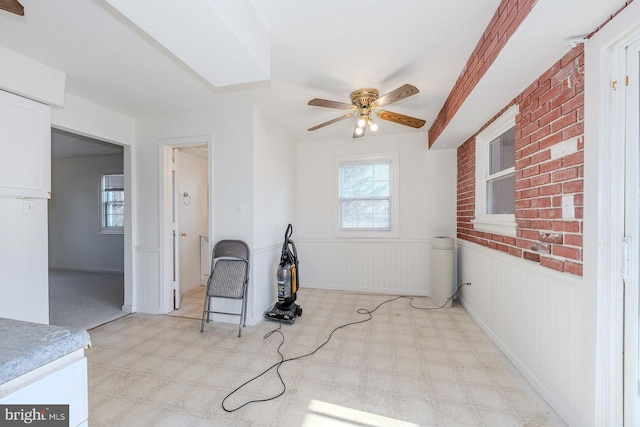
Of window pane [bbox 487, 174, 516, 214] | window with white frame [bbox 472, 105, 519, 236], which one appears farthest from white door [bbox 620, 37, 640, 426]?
window pane [bbox 487, 174, 516, 214]

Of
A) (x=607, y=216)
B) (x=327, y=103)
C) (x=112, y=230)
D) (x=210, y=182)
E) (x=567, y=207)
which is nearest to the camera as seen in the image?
(x=607, y=216)

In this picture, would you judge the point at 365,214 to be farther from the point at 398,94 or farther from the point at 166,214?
the point at 166,214

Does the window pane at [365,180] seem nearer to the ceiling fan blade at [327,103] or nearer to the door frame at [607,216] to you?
the ceiling fan blade at [327,103]

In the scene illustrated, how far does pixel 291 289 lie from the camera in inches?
127

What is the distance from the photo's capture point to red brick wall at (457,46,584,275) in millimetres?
1558

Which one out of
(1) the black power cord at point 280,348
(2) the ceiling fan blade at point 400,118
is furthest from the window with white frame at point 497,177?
(1) the black power cord at point 280,348

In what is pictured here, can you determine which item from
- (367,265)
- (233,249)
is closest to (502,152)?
(367,265)

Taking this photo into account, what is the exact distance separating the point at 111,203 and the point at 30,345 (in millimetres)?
6405

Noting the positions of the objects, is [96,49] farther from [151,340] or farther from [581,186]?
[581,186]

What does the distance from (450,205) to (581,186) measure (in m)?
2.58

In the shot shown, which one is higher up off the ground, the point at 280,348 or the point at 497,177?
the point at 497,177

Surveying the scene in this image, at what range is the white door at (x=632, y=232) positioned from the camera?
1.32 meters

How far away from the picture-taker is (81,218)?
594 cm

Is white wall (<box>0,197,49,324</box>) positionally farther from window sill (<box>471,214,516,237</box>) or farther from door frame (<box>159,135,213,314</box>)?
window sill (<box>471,214,516,237</box>)
